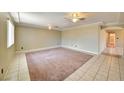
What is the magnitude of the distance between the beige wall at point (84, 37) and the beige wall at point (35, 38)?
3.77 ft

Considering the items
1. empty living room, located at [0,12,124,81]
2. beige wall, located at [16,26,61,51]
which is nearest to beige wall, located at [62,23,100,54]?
empty living room, located at [0,12,124,81]

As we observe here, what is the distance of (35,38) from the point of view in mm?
7035

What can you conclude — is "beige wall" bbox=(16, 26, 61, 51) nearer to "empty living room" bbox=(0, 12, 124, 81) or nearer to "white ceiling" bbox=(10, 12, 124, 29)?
"empty living room" bbox=(0, 12, 124, 81)

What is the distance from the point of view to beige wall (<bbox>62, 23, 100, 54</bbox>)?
5.90 m

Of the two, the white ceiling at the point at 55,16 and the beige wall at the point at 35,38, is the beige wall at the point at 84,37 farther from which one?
the white ceiling at the point at 55,16

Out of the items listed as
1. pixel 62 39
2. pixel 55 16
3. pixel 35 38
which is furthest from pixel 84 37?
pixel 35 38

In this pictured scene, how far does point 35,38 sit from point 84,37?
370 cm

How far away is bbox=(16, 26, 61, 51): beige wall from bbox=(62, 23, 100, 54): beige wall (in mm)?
1149

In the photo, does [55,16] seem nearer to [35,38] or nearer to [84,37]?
[84,37]

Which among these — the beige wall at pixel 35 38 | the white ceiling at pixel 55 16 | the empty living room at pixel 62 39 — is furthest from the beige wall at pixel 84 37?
the white ceiling at pixel 55 16

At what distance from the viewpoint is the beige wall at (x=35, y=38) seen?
20.1ft
